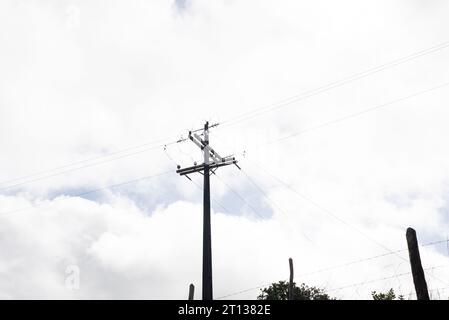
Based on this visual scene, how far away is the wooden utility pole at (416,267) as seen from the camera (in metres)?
12.6

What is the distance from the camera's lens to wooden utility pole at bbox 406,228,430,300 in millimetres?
12594

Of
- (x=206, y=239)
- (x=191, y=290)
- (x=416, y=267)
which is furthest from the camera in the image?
(x=191, y=290)

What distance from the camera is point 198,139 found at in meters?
24.3

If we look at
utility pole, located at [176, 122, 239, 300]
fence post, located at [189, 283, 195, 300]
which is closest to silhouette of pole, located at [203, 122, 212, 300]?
utility pole, located at [176, 122, 239, 300]

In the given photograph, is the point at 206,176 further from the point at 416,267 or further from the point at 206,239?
the point at 416,267

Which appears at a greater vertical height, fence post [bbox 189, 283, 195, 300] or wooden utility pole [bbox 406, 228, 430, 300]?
fence post [bbox 189, 283, 195, 300]

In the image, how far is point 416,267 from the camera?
13.1 meters

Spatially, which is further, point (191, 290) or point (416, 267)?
point (191, 290)

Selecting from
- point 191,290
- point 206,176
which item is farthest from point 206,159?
point 191,290

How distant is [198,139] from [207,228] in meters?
5.12

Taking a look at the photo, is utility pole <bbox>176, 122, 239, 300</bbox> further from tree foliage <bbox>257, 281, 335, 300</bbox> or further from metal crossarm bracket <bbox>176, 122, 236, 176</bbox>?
tree foliage <bbox>257, 281, 335, 300</bbox>

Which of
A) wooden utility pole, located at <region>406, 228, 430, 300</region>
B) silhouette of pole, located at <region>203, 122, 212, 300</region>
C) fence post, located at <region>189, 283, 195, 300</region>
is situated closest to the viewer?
wooden utility pole, located at <region>406, 228, 430, 300</region>
